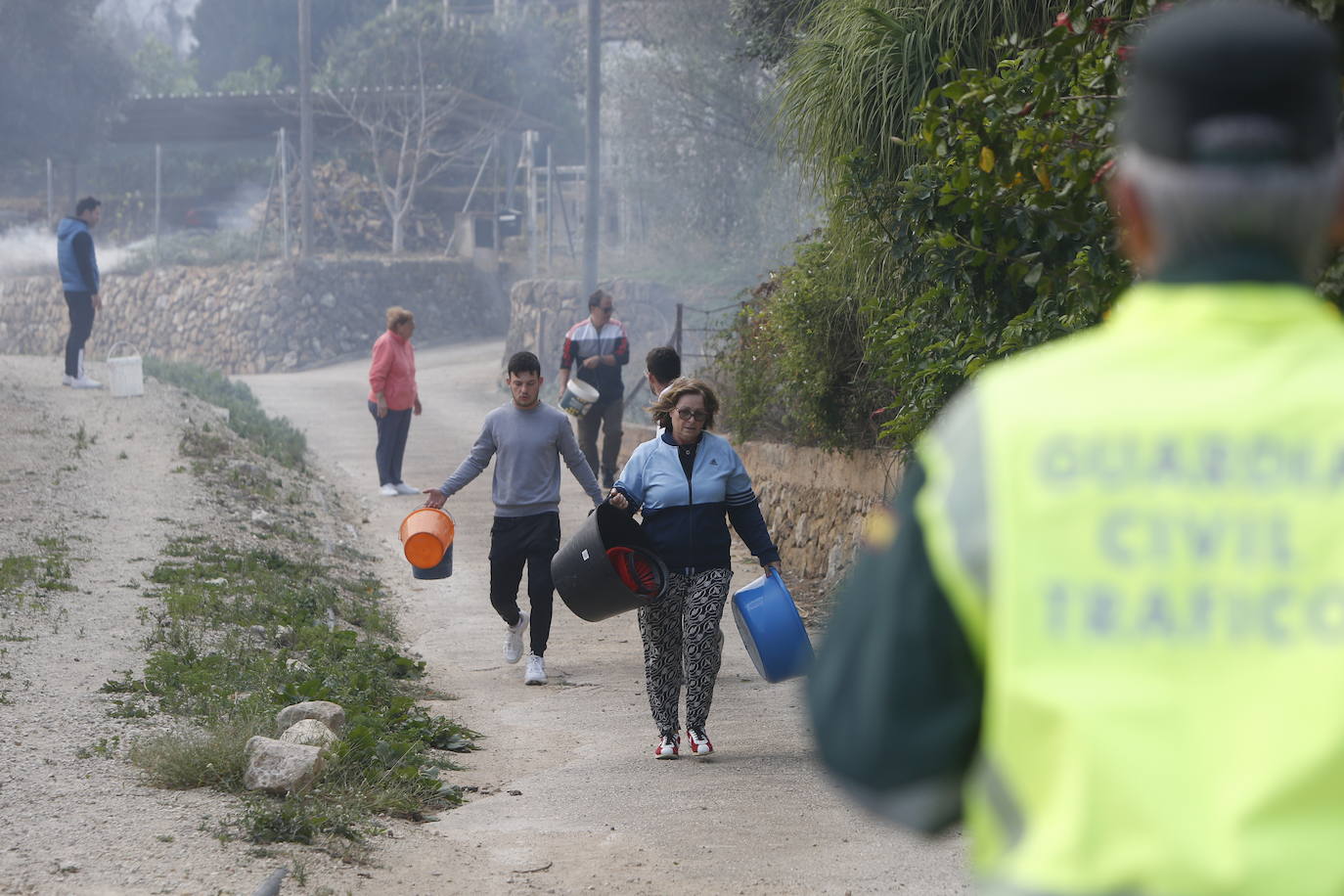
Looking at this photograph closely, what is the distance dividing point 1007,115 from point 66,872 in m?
3.82

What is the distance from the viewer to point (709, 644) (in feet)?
20.5

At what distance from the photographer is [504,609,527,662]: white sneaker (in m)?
8.02

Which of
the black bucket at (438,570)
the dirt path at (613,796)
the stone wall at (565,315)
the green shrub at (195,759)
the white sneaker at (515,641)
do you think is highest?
the stone wall at (565,315)

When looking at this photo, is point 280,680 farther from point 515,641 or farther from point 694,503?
point 694,503

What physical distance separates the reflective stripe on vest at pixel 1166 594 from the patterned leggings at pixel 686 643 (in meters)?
4.88

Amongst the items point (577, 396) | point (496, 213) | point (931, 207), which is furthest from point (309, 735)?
point (496, 213)

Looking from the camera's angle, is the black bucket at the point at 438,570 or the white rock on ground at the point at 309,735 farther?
the black bucket at the point at 438,570

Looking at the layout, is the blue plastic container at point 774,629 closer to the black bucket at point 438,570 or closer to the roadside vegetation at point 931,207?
the roadside vegetation at point 931,207

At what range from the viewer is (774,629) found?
5.78m

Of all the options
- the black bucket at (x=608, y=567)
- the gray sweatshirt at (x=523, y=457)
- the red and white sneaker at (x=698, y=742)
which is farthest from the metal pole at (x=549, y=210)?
the red and white sneaker at (x=698, y=742)

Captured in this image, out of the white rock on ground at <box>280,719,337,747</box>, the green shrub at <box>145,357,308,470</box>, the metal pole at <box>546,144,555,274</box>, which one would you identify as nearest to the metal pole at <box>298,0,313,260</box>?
the metal pole at <box>546,144,555,274</box>

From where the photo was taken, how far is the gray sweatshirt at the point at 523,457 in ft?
25.0

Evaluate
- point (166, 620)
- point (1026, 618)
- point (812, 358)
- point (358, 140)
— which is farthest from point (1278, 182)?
point (358, 140)

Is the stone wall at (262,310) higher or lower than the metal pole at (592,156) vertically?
lower
